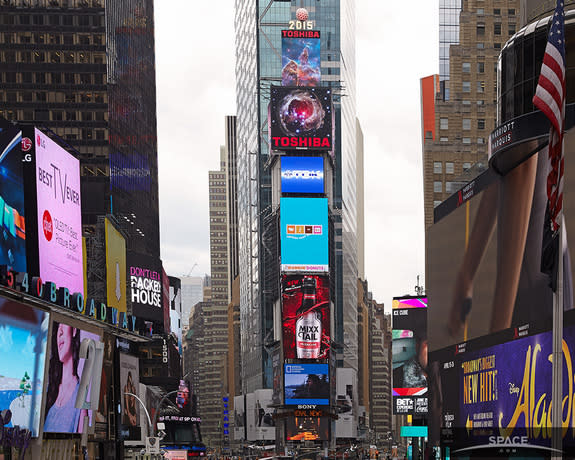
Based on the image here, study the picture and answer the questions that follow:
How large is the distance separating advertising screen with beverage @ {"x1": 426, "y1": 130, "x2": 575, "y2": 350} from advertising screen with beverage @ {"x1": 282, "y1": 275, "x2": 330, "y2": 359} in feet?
273

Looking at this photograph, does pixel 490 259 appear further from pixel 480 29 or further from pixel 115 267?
pixel 480 29

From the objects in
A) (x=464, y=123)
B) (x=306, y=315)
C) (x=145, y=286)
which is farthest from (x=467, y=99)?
(x=306, y=315)

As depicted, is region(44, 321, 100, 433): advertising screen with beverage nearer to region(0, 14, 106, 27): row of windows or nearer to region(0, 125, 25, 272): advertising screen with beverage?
region(0, 125, 25, 272): advertising screen with beverage

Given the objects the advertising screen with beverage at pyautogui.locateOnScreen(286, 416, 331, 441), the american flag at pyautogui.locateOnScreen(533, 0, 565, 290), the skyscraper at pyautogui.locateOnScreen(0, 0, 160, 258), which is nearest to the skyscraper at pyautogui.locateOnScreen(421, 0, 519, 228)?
the skyscraper at pyautogui.locateOnScreen(0, 0, 160, 258)

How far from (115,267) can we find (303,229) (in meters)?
81.4

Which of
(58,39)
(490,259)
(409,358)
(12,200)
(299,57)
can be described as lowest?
(409,358)

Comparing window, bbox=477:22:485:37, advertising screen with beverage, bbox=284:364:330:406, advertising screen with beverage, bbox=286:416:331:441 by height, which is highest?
window, bbox=477:22:485:37

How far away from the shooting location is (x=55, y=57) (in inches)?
5197

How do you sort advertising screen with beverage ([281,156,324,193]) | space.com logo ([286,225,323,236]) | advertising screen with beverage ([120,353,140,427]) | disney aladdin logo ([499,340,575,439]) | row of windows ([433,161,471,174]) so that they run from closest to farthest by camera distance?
disney aladdin logo ([499,340,575,439]) → advertising screen with beverage ([120,353,140,427]) → row of windows ([433,161,471,174]) → space.com logo ([286,225,323,236]) → advertising screen with beverage ([281,156,324,193])

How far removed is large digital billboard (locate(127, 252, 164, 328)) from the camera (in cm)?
11175

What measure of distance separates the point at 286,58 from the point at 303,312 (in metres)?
44.7

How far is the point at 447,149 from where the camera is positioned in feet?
378

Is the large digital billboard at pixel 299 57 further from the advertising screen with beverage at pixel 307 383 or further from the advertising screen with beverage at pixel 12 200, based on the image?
the advertising screen with beverage at pixel 12 200

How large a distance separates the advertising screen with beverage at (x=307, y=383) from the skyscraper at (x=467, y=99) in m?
42.2
